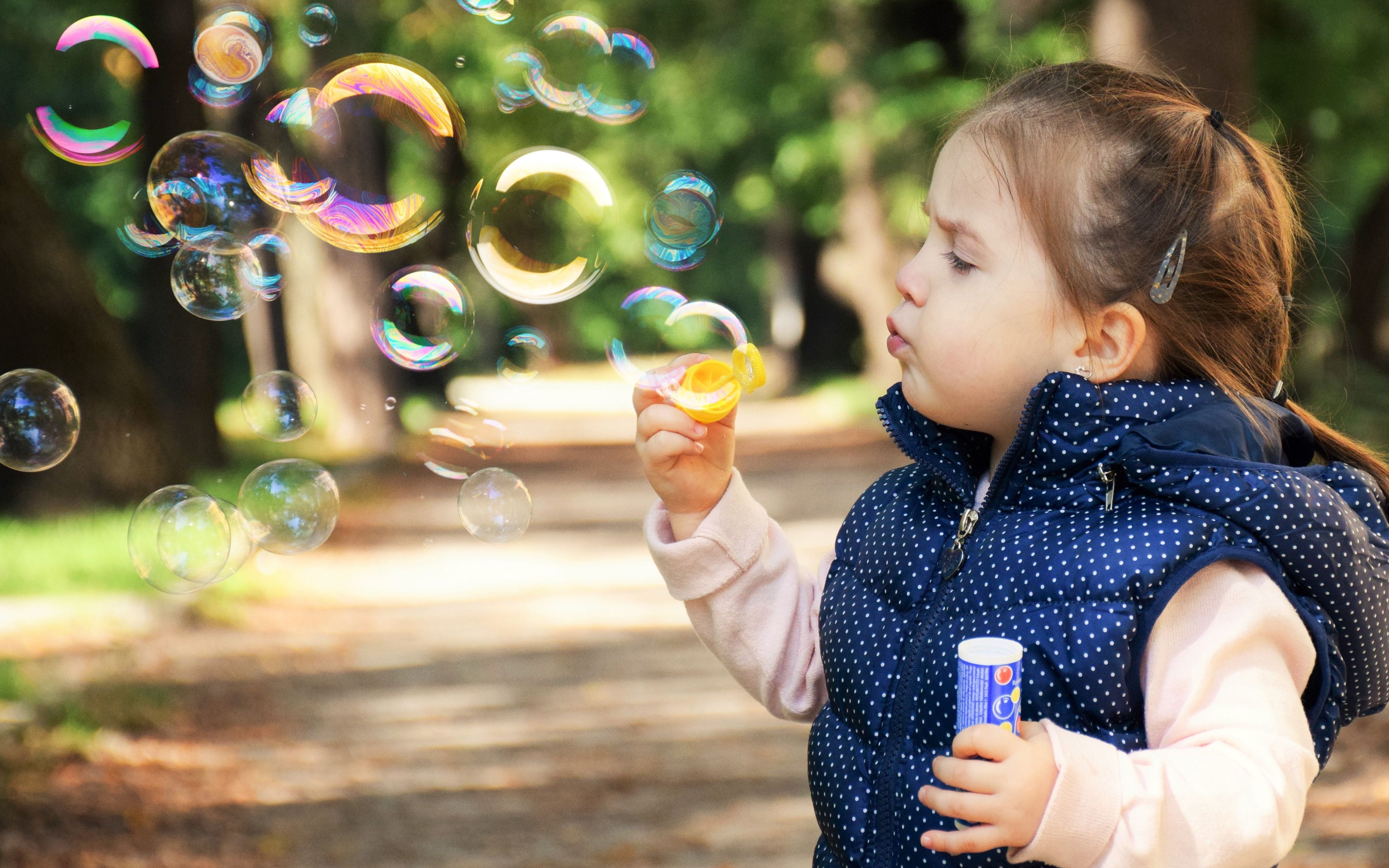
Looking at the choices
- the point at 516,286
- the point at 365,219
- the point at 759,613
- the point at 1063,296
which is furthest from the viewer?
the point at 365,219

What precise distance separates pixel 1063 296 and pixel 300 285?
56.5 ft

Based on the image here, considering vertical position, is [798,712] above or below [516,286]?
below

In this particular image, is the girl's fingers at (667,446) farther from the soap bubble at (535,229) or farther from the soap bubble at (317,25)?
the soap bubble at (317,25)

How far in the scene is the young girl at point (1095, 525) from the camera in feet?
4.62

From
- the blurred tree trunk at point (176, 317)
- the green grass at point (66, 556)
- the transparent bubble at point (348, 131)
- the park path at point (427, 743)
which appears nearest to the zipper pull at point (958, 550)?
the transparent bubble at point (348, 131)

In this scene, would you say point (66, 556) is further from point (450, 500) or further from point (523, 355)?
point (523, 355)

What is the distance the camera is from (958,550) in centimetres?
169

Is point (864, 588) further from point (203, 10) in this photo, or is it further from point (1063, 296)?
point (203, 10)

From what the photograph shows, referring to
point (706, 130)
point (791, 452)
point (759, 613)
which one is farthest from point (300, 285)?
point (759, 613)

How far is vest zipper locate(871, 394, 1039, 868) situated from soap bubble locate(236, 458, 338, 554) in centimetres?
174

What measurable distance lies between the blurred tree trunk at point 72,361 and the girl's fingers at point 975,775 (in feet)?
24.3

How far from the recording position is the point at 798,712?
6.49ft

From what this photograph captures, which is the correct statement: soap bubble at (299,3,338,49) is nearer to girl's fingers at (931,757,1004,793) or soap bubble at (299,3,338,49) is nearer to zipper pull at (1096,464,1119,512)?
zipper pull at (1096,464,1119,512)

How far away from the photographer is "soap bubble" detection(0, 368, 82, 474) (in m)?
3.16
